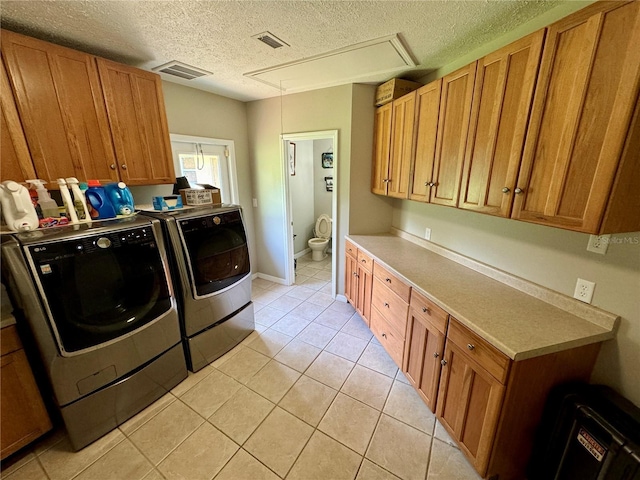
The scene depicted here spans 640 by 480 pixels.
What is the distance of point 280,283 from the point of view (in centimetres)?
374

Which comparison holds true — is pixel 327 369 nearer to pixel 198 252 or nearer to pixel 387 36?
pixel 198 252

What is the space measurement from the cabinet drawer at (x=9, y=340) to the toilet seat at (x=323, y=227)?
151 inches

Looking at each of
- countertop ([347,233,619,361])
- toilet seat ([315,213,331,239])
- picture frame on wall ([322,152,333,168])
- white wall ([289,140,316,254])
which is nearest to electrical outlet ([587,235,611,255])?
countertop ([347,233,619,361])

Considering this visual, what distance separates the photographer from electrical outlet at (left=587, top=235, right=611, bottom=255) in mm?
1187

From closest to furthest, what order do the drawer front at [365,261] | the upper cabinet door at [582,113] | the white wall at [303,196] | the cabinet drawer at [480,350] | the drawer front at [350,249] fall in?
the upper cabinet door at [582,113]
the cabinet drawer at [480,350]
the drawer front at [365,261]
the drawer front at [350,249]
the white wall at [303,196]

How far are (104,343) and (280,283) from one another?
→ 7.74 feet

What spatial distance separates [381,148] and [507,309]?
72.1 inches

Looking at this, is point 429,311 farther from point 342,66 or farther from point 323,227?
point 323,227

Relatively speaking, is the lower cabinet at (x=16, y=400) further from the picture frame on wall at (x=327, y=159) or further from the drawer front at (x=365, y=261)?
the picture frame on wall at (x=327, y=159)

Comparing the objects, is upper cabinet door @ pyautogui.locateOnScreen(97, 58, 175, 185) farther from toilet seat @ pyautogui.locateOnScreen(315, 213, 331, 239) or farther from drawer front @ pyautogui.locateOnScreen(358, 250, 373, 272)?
toilet seat @ pyautogui.locateOnScreen(315, 213, 331, 239)

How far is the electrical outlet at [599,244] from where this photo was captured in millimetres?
1187

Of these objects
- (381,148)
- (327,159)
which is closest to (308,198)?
(327,159)

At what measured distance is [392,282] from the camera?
78.8 inches

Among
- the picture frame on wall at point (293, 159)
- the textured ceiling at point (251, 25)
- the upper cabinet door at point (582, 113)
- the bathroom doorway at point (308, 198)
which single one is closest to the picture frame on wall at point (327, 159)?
the bathroom doorway at point (308, 198)
